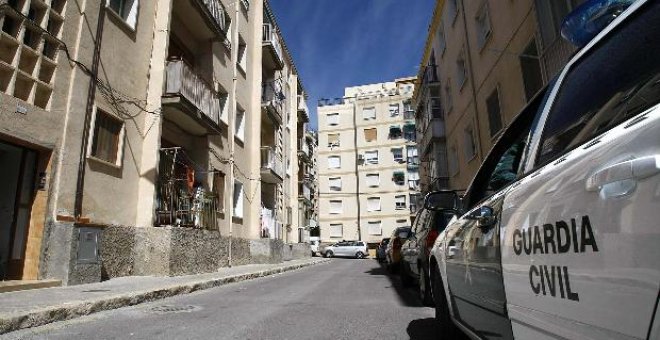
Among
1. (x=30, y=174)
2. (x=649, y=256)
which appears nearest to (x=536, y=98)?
(x=649, y=256)

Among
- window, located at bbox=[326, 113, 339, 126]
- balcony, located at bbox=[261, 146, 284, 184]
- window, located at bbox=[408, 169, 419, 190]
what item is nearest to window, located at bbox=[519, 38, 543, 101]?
balcony, located at bbox=[261, 146, 284, 184]

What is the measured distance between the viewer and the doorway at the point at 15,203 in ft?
26.8

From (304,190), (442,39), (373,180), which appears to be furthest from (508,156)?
(373,180)

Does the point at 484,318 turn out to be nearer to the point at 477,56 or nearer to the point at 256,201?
the point at 477,56

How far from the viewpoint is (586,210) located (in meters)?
1.42

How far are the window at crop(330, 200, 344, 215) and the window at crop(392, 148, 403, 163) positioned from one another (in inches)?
310

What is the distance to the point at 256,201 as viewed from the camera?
20.2 m

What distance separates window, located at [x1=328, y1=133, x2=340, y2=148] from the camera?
52981 millimetres

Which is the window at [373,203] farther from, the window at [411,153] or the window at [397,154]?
the window at [411,153]

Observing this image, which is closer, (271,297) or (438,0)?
(271,297)

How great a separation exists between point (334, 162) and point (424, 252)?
46010 mm

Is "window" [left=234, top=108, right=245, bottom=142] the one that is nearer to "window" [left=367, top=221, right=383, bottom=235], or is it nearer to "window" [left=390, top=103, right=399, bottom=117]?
"window" [left=367, top=221, right=383, bottom=235]

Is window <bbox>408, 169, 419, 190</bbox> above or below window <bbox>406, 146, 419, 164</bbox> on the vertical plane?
below

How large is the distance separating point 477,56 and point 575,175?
16.3 metres
